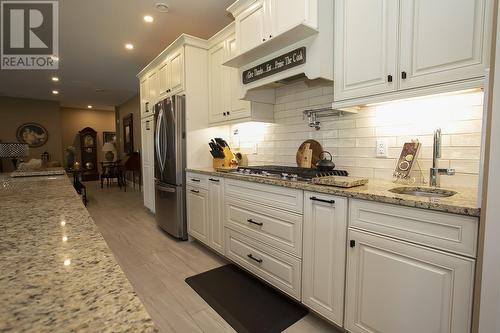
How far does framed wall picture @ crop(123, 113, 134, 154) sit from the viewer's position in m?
7.17

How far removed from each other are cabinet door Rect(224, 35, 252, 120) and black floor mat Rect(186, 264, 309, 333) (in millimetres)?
1527

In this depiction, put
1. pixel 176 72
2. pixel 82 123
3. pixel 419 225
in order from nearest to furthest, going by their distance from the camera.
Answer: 1. pixel 419 225
2. pixel 176 72
3. pixel 82 123

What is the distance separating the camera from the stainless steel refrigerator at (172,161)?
2.93 m

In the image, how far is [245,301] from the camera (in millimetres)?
1891

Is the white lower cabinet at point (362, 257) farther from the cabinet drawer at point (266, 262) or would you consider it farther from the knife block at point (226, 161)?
the knife block at point (226, 161)

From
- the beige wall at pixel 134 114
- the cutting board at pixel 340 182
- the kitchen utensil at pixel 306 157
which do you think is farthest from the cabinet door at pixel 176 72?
the beige wall at pixel 134 114

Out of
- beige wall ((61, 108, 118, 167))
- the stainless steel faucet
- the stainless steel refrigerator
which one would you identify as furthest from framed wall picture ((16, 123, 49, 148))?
the stainless steel faucet

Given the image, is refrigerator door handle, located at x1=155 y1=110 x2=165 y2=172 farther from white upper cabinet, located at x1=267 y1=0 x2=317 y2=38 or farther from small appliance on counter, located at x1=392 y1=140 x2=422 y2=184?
small appliance on counter, located at x1=392 y1=140 x2=422 y2=184

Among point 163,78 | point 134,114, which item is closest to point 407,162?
point 163,78

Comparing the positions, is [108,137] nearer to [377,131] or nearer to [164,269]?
[164,269]

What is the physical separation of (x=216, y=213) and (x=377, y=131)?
1.59 metres

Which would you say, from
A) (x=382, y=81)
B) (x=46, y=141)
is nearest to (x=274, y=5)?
(x=382, y=81)

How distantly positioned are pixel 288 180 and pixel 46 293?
1503mm

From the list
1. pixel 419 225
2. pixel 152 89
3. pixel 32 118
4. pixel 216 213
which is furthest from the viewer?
pixel 32 118
